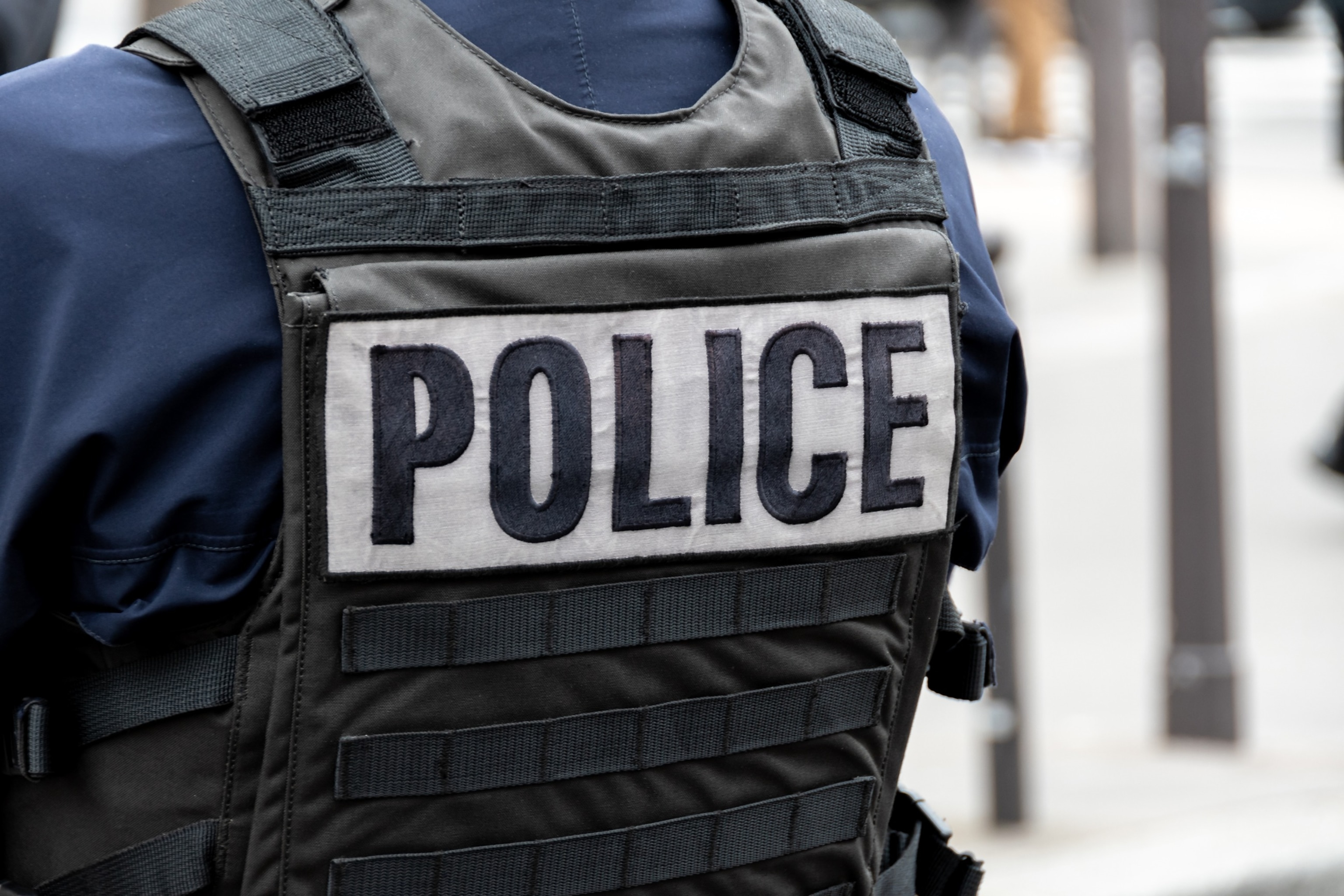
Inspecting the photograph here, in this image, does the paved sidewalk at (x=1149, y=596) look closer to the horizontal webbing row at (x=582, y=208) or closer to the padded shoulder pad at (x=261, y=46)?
the horizontal webbing row at (x=582, y=208)

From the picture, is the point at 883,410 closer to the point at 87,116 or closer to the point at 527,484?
the point at 527,484

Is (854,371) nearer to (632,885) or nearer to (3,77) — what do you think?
(632,885)

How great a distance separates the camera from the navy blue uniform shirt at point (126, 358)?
1294 millimetres

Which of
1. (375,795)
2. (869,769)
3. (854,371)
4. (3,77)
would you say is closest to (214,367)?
(3,77)

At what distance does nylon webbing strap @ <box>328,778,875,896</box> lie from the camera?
144 centimetres

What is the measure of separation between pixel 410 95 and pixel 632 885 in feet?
2.37

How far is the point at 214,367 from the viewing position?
1322 millimetres

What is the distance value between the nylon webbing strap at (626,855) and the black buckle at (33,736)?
252mm

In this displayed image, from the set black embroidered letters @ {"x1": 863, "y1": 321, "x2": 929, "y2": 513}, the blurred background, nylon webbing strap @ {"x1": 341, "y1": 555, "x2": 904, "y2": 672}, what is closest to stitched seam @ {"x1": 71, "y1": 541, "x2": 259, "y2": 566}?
nylon webbing strap @ {"x1": 341, "y1": 555, "x2": 904, "y2": 672}

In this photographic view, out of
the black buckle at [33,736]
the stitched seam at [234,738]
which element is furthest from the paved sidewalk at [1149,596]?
the black buckle at [33,736]

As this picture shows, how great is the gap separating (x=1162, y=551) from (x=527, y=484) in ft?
15.0

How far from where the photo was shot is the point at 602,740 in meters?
1.48

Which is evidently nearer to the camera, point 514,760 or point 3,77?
point 3,77

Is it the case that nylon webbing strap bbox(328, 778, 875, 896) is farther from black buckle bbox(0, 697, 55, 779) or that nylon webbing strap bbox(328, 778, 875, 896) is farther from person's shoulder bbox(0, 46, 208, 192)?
person's shoulder bbox(0, 46, 208, 192)
